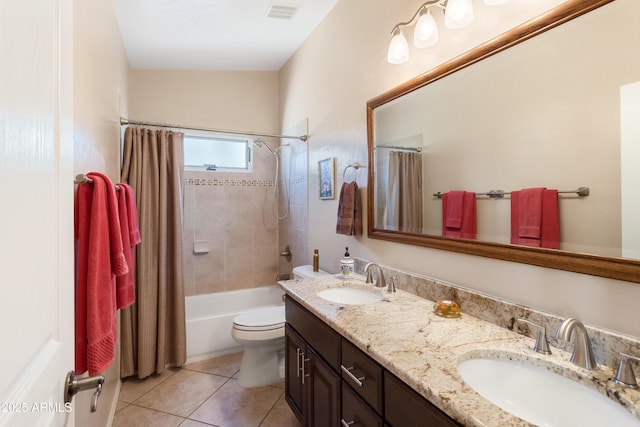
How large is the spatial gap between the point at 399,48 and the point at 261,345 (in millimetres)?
2120

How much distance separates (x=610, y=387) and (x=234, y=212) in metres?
3.04

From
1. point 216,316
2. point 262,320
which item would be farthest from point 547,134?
point 216,316

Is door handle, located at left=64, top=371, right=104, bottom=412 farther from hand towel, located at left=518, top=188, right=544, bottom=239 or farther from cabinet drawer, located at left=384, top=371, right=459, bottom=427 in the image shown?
hand towel, located at left=518, top=188, right=544, bottom=239

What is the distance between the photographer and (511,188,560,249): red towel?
3.28 ft

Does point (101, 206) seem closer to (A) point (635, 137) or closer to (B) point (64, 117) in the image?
(B) point (64, 117)

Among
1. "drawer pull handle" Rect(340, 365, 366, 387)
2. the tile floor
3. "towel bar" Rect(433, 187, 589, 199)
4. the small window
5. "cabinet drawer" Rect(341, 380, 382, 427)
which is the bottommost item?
the tile floor

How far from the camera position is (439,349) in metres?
0.95

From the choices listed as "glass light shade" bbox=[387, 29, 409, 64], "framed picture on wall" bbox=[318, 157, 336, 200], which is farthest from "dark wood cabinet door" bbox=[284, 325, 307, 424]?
"glass light shade" bbox=[387, 29, 409, 64]

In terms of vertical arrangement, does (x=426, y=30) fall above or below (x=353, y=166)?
above

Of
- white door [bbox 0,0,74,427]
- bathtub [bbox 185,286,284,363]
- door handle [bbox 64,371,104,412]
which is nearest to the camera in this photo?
white door [bbox 0,0,74,427]

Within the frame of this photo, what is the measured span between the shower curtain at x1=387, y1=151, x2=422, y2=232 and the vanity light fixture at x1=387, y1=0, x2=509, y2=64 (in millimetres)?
499

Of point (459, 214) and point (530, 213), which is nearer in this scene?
point (530, 213)

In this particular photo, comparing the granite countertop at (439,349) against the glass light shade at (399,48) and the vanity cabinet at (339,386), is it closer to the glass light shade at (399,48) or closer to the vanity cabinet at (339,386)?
the vanity cabinet at (339,386)

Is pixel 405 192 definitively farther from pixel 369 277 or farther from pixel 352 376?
pixel 352 376
